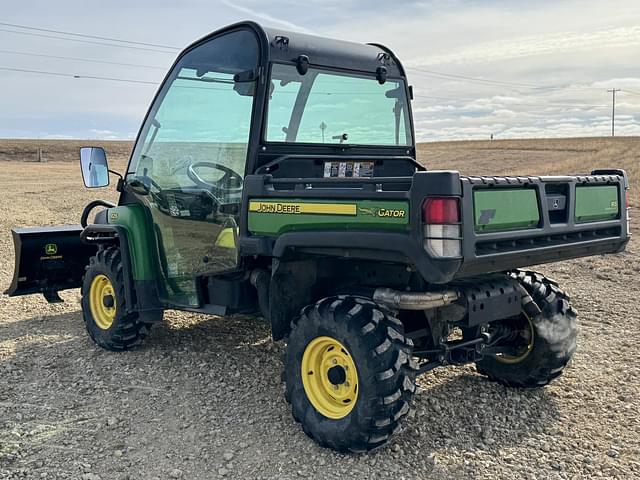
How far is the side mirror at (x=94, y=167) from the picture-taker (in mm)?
5148

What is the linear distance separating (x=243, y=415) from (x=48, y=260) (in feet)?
9.83

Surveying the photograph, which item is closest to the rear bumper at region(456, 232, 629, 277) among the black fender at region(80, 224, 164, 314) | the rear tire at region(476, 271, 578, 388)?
the rear tire at region(476, 271, 578, 388)

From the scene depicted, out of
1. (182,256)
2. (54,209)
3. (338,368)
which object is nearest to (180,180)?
(182,256)

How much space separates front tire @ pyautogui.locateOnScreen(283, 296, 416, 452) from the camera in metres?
3.53

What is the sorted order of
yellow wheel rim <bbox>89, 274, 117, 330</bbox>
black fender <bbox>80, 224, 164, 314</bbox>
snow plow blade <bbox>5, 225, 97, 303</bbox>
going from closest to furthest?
black fender <bbox>80, 224, 164, 314</bbox> < yellow wheel rim <bbox>89, 274, 117, 330</bbox> < snow plow blade <bbox>5, 225, 97, 303</bbox>

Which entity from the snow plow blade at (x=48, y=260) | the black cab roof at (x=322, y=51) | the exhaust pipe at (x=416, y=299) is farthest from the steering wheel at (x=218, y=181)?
the snow plow blade at (x=48, y=260)

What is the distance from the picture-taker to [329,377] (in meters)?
3.84

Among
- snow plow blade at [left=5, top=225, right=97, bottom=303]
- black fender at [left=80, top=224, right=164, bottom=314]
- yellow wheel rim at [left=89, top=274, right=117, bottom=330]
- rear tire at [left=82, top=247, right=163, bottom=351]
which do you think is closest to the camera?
black fender at [left=80, top=224, right=164, bottom=314]

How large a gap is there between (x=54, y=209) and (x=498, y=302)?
13.1 meters

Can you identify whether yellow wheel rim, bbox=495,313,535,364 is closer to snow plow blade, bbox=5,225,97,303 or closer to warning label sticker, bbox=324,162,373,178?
warning label sticker, bbox=324,162,373,178

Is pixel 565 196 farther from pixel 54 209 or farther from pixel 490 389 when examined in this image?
pixel 54 209

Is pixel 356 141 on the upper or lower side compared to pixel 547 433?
upper

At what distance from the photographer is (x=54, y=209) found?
49.0 feet

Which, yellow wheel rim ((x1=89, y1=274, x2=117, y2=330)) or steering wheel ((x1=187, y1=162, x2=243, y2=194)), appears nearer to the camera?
steering wheel ((x1=187, y1=162, x2=243, y2=194))
